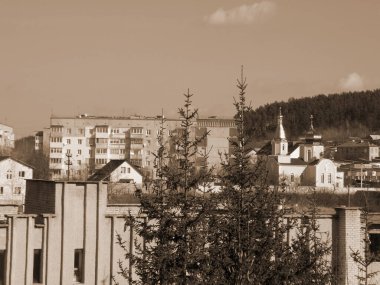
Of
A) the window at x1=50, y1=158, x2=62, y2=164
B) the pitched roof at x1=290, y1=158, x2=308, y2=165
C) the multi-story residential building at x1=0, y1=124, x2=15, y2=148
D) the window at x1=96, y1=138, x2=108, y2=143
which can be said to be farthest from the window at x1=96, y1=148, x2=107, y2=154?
the pitched roof at x1=290, y1=158, x2=308, y2=165

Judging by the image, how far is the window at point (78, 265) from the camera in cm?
2656

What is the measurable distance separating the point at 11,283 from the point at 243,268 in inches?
412

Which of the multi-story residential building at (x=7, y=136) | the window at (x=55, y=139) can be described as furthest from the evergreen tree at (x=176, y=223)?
the multi-story residential building at (x=7, y=136)

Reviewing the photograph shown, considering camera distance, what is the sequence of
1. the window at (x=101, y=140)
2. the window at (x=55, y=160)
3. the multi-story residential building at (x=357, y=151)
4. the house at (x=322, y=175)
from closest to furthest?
the house at (x=322, y=175) < the window at (x=55, y=160) < the window at (x=101, y=140) < the multi-story residential building at (x=357, y=151)

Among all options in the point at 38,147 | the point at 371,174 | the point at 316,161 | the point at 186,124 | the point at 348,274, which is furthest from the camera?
the point at 371,174

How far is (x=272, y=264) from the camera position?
17891 mm

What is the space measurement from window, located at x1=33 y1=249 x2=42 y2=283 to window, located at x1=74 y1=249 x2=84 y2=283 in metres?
1.15

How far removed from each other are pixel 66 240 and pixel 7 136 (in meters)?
120

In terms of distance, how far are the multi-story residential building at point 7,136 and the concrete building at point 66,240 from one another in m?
111

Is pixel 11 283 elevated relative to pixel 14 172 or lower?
lower

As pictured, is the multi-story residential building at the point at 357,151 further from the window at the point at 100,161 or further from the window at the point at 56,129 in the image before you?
the window at the point at 56,129

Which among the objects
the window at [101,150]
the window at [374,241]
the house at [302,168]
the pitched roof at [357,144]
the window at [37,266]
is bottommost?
the window at [37,266]

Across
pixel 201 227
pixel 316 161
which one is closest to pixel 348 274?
pixel 201 227

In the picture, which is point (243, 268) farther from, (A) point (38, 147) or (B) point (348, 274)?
(A) point (38, 147)
